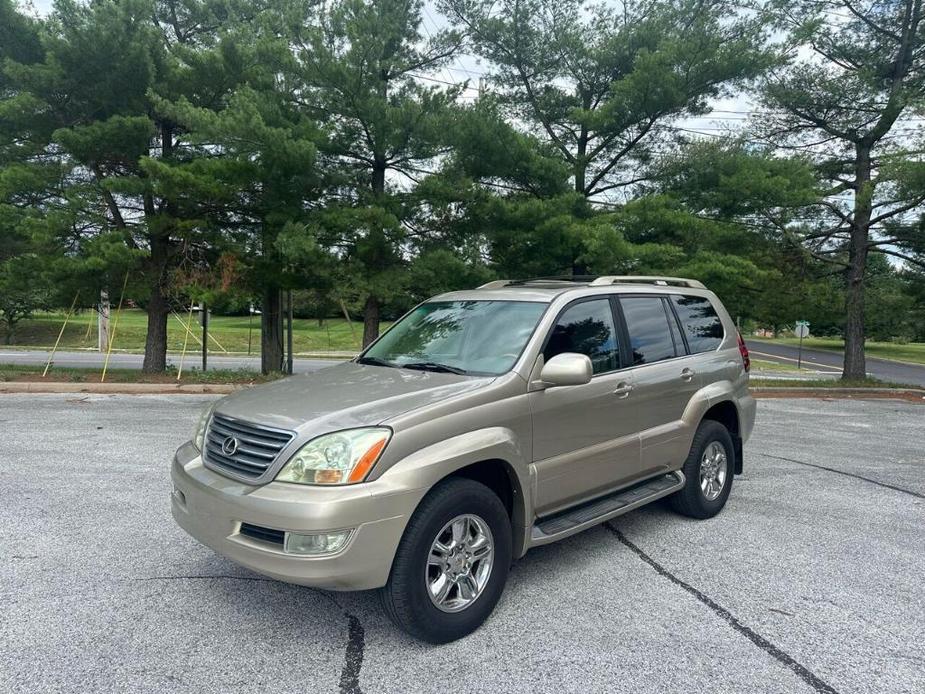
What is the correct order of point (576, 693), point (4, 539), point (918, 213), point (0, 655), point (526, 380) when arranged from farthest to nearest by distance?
point (918, 213) < point (4, 539) < point (526, 380) < point (0, 655) < point (576, 693)

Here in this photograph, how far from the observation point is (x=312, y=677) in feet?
9.07

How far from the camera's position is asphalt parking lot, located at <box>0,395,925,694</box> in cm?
279

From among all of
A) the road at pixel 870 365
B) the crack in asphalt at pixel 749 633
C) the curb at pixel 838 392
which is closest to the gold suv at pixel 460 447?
the crack in asphalt at pixel 749 633

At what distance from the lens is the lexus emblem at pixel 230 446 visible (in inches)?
125

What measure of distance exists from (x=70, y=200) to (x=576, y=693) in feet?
43.5

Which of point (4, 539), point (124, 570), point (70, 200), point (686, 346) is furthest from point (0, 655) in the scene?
point (70, 200)

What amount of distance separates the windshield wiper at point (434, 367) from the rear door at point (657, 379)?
1.35 meters

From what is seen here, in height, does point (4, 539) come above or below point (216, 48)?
below

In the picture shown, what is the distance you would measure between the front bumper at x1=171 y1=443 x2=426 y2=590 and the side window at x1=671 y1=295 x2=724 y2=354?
307 centimetres

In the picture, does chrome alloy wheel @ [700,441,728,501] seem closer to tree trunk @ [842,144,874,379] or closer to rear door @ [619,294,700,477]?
rear door @ [619,294,700,477]

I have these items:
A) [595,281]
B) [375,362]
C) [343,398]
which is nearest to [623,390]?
[595,281]

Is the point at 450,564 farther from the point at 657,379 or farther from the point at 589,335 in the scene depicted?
the point at 657,379

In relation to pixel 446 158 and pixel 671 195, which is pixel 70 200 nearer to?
pixel 446 158

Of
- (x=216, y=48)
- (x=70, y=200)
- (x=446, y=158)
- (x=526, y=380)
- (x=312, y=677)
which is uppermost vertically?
(x=216, y=48)
